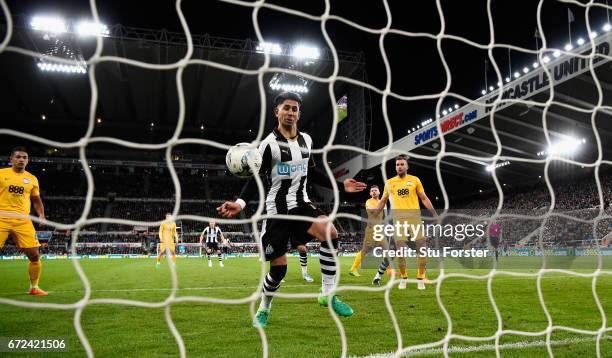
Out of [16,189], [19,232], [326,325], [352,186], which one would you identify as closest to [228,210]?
[352,186]

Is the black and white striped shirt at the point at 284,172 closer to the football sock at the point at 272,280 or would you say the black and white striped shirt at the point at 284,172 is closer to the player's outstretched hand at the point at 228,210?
the football sock at the point at 272,280

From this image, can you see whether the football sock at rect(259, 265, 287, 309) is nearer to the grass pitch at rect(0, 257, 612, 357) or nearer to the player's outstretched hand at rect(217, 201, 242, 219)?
the grass pitch at rect(0, 257, 612, 357)

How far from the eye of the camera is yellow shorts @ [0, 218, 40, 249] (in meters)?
5.66

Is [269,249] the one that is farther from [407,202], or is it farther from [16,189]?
[16,189]

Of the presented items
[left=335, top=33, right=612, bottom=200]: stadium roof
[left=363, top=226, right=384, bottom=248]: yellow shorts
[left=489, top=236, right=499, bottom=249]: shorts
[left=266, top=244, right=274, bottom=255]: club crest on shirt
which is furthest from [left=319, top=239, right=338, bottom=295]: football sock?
[left=489, top=236, right=499, bottom=249]: shorts

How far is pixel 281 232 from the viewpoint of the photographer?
374 centimetres

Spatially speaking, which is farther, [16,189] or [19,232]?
[19,232]

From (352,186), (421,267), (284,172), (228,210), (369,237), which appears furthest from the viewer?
(369,237)

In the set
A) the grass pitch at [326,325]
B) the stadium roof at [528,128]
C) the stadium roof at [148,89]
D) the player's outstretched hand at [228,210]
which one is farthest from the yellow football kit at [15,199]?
the stadium roof at [148,89]

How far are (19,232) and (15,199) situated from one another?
0.48m

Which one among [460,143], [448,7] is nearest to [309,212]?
[448,7]

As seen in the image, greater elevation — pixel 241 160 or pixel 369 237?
pixel 241 160

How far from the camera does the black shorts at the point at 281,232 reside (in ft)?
12.2

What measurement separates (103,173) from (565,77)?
33.2 m
